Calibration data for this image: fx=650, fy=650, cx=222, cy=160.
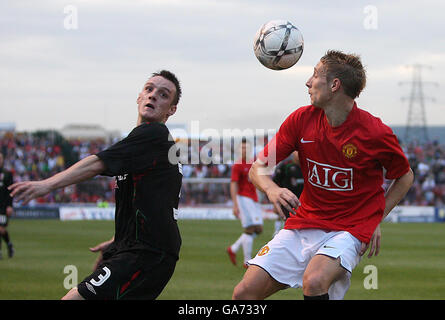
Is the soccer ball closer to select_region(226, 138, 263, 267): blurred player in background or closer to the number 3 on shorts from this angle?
the number 3 on shorts

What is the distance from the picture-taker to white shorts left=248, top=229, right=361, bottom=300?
5.60 metres

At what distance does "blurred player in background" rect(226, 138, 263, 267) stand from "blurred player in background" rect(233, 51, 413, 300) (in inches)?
319

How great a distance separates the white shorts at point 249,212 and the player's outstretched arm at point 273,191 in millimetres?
8545

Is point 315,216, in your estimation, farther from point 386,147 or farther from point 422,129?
point 422,129

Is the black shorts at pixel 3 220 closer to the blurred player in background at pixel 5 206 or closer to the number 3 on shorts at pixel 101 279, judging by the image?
the blurred player in background at pixel 5 206

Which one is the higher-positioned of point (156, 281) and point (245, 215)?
point (156, 281)

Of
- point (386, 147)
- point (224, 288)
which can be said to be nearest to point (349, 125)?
point (386, 147)

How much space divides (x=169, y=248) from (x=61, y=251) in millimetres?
12582

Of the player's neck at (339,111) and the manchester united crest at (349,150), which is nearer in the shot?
the manchester united crest at (349,150)

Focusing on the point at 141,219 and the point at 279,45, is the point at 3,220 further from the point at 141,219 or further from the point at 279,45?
the point at 141,219

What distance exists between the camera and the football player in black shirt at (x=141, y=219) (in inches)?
192

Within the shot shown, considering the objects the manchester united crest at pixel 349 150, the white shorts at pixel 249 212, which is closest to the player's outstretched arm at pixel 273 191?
the manchester united crest at pixel 349 150

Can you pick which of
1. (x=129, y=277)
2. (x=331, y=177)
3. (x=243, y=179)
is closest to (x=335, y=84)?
(x=331, y=177)

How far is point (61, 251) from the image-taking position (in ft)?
55.9
